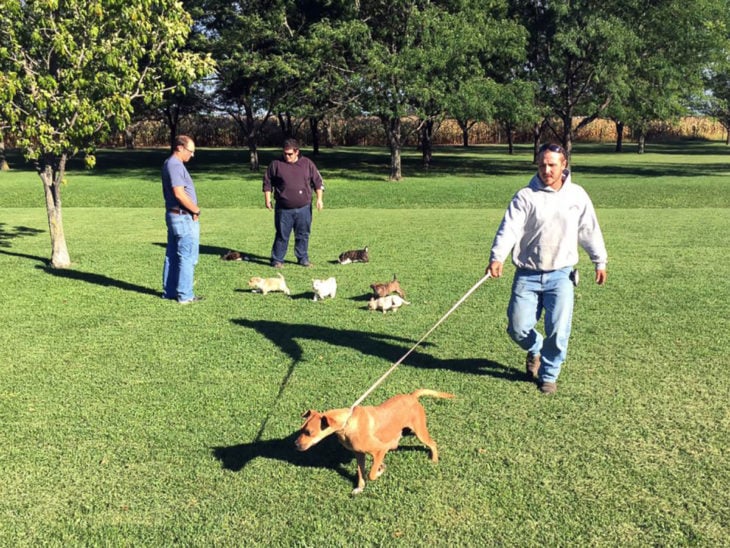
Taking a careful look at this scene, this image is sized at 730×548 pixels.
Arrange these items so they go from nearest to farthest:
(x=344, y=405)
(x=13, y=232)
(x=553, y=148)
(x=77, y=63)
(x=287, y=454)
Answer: (x=287, y=454) < (x=553, y=148) < (x=344, y=405) < (x=77, y=63) < (x=13, y=232)

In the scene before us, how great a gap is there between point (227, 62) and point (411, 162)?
54.5 ft

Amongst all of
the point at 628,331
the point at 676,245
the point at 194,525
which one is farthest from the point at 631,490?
the point at 676,245

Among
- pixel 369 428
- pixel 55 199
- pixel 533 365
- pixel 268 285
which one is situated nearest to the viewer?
pixel 369 428

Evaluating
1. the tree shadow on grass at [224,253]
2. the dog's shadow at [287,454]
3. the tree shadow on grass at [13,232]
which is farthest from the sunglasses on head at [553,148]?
the tree shadow on grass at [13,232]

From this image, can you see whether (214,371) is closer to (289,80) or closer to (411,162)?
(289,80)

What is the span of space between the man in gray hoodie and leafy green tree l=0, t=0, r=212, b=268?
21.7ft

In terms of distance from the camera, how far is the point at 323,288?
8281 millimetres

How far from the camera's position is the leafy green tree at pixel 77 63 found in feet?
29.3

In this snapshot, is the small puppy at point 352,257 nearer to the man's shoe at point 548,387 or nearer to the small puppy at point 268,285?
the small puppy at point 268,285

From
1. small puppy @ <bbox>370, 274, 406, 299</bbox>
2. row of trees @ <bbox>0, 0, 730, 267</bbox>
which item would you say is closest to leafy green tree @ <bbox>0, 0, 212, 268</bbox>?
small puppy @ <bbox>370, 274, 406, 299</bbox>

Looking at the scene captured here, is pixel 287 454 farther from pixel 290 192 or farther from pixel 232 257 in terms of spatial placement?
pixel 232 257

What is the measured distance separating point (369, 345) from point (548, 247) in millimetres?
2254

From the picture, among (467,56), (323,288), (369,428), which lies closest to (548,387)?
(369,428)

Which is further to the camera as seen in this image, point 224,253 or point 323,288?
point 224,253
